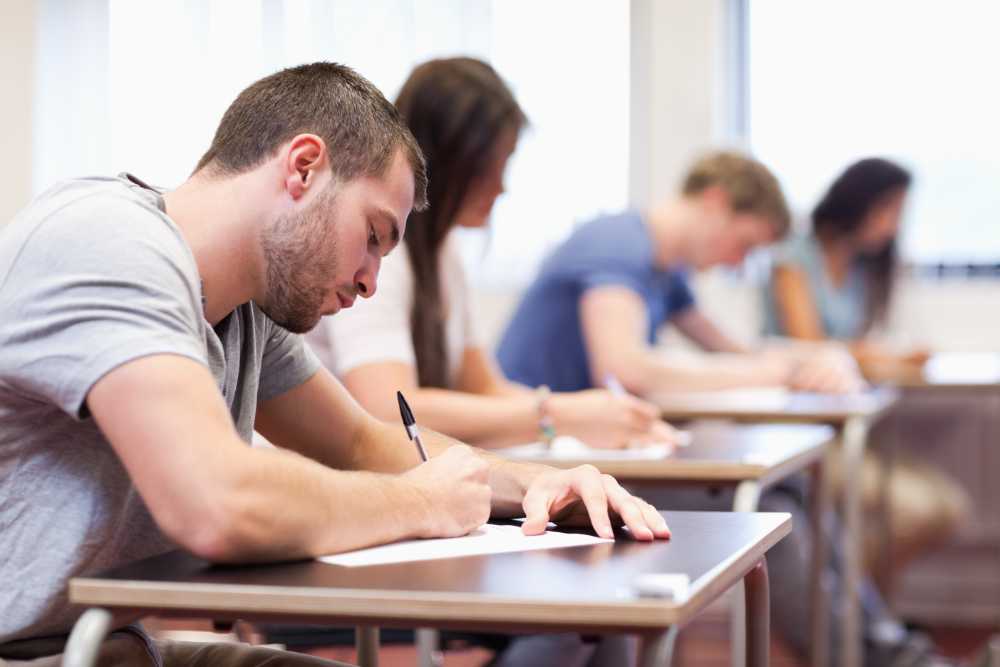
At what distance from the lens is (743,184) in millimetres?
3432

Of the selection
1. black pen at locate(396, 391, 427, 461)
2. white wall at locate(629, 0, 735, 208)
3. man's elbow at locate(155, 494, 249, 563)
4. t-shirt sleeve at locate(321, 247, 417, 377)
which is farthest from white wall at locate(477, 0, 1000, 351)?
man's elbow at locate(155, 494, 249, 563)

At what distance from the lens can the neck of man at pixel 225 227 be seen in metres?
1.25

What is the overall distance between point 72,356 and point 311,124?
1.10ft

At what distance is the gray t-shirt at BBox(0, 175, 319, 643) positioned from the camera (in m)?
1.06

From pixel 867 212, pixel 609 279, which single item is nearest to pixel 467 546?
pixel 609 279

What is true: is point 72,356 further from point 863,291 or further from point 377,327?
point 863,291

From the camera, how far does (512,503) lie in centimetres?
141

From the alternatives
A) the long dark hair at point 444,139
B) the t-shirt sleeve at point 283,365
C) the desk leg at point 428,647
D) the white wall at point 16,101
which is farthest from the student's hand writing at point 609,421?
the white wall at point 16,101

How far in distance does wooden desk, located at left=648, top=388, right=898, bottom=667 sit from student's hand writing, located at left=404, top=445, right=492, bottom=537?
5.20 ft

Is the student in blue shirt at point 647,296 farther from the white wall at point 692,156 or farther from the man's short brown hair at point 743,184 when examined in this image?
the white wall at point 692,156

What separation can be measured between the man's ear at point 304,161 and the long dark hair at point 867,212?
3.42m

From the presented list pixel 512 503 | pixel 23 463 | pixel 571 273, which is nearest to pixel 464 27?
pixel 571 273

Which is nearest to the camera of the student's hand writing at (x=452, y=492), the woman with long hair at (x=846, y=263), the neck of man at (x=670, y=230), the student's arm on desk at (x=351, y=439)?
the student's hand writing at (x=452, y=492)

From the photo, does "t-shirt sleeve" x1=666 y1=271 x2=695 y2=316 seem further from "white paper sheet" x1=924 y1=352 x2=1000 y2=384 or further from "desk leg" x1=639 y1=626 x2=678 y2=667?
"desk leg" x1=639 y1=626 x2=678 y2=667
